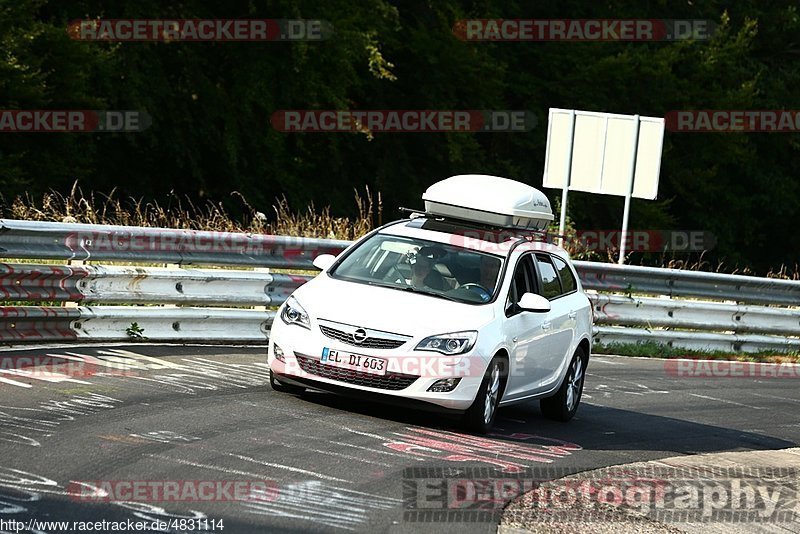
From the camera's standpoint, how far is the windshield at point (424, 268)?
1177 cm

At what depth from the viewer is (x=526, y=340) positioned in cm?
1202

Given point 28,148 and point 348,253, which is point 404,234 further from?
point 28,148

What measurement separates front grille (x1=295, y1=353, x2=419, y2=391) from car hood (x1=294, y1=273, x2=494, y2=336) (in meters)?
0.34

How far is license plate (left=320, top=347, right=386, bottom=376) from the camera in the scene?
10.8 metres

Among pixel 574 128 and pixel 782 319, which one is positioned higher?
pixel 574 128

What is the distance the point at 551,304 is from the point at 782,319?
35.7ft

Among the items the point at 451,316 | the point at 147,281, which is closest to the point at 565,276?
the point at 451,316

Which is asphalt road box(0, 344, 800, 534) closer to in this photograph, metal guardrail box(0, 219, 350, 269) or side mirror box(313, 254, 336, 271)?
metal guardrail box(0, 219, 350, 269)

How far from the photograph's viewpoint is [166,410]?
34.2ft

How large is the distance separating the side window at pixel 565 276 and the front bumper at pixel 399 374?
8.60 feet

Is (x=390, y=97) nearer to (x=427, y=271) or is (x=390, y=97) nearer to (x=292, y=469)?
(x=427, y=271)

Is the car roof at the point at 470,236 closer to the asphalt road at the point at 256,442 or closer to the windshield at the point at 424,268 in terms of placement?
the windshield at the point at 424,268

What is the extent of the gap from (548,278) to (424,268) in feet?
5.25

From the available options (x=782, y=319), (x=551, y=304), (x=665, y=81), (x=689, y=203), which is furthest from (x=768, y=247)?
(x=551, y=304)
